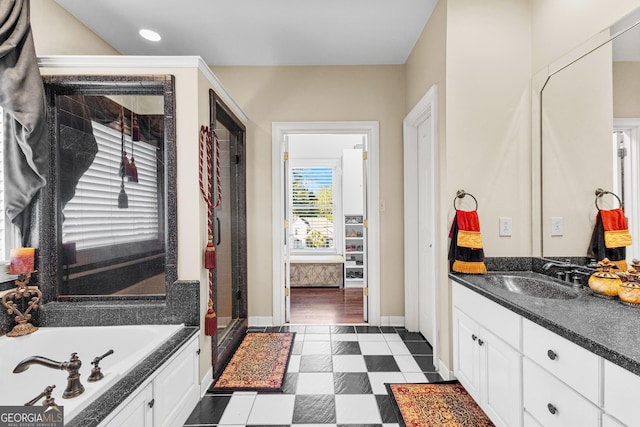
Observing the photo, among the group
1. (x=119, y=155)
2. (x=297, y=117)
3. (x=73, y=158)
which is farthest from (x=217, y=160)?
(x=297, y=117)

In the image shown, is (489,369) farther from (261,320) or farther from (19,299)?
(19,299)

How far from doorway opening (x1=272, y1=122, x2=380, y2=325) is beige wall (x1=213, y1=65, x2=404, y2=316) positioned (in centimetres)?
10

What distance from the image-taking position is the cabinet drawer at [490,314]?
1485mm

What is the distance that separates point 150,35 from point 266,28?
1072mm

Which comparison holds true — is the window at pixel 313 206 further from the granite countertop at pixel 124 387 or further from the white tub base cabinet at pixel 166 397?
the granite countertop at pixel 124 387

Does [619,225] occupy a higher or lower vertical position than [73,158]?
lower

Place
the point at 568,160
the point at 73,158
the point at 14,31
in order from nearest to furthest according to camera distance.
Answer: the point at 14,31, the point at 568,160, the point at 73,158

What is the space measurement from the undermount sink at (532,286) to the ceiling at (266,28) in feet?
6.83

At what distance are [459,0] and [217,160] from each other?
82.4 inches

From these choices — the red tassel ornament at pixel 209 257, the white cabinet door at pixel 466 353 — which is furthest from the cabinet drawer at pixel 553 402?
the red tassel ornament at pixel 209 257

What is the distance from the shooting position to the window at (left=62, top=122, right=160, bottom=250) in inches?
82.1

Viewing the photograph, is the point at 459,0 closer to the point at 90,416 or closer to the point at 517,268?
the point at 517,268

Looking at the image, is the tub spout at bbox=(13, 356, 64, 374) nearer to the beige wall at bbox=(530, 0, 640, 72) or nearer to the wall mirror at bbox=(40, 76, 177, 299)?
the wall mirror at bbox=(40, 76, 177, 299)

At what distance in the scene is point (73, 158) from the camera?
207 centimetres
